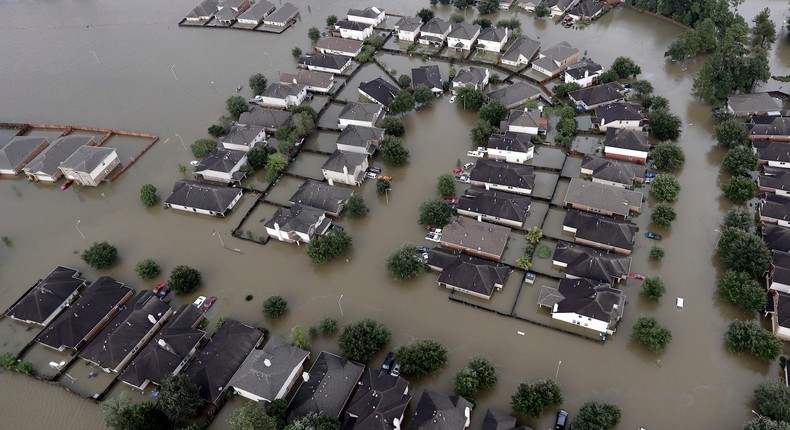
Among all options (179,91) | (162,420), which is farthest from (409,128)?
(162,420)

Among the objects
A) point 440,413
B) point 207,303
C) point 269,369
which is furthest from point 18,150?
point 440,413

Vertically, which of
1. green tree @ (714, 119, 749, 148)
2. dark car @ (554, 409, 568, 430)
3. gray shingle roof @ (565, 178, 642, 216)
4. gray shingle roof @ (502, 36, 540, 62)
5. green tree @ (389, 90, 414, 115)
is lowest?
dark car @ (554, 409, 568, 430)

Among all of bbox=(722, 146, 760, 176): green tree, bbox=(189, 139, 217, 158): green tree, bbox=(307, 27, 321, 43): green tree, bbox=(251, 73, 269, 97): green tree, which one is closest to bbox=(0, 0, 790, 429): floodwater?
bbox=(722, 146, 760, 176): green tree

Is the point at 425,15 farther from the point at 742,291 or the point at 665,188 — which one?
the point at 742,291

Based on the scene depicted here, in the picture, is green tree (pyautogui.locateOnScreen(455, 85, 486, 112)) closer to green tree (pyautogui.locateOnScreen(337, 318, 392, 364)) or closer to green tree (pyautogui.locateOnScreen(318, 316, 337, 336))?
green tree (pyautogui.locateOnScreen(337, 318, 392, 364))

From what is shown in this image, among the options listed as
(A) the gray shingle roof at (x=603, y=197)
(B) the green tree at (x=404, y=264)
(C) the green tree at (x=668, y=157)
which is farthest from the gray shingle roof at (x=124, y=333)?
(C) the green tree at (x=668, y=157)
